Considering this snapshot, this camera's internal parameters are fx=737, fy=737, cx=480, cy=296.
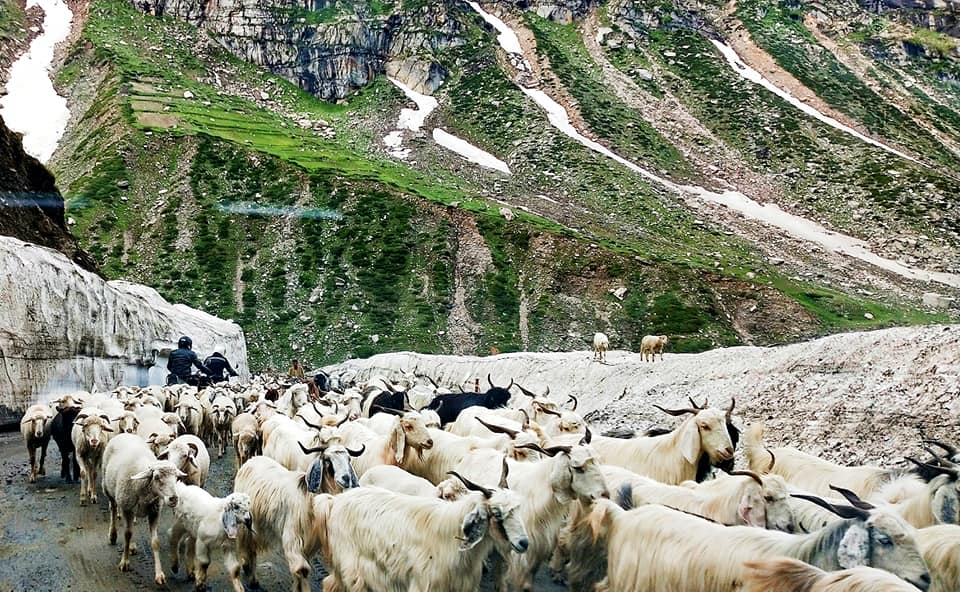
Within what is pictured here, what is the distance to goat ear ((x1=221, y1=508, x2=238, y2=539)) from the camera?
8352 millimetres

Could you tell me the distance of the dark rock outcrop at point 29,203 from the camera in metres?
29.0

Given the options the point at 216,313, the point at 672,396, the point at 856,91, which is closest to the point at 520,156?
the point at 216,313

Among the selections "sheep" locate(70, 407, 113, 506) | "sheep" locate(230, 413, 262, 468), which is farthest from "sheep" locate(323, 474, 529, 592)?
"sheep" locate(230, 413, 262, 468)

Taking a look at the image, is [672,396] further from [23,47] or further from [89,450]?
[23,47]

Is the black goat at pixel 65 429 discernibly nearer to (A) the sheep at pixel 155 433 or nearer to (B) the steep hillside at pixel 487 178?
(A) the sheep at pixel 155 433

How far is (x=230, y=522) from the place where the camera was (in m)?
8.40

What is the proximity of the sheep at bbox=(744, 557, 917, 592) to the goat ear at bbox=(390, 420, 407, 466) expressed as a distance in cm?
605

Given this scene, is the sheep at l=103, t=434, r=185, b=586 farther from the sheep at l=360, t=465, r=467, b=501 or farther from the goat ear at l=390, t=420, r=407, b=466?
the goat ear at l=390, t=420, r=407, b=466

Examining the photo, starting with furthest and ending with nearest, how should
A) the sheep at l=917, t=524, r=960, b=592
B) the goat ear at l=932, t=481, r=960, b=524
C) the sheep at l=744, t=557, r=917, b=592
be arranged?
the goat ear at l=932, t=481, r=960, b=524
the sheep at l=917, t=524, r=960, b=592
the sheep at l=744, t=557, r=917, b=592

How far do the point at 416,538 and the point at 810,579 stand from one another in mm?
3660

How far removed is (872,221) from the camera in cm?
7794

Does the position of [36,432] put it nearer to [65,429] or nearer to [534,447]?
[65,429]

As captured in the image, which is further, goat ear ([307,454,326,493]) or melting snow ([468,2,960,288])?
melting snow ([468,2,960,288])

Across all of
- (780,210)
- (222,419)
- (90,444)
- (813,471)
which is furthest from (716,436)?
(780,210)
